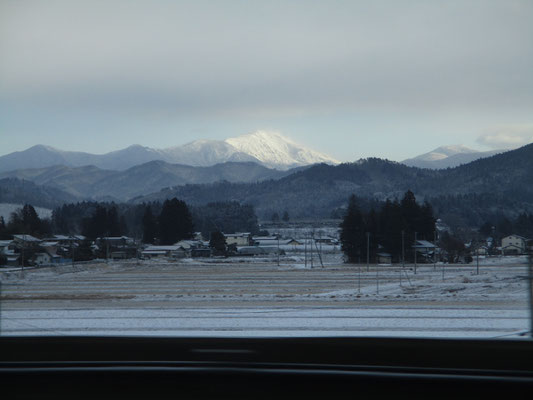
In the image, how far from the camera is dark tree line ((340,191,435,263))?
45.6 ft

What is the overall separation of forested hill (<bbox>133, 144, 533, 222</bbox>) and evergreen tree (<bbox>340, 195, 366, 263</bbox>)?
1.05 metres

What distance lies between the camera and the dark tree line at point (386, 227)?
45.6ft

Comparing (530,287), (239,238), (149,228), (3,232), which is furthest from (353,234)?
(239,238)

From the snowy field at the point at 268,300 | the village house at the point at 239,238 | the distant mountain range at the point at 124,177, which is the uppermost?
the distant mountain range at the point at 124,177

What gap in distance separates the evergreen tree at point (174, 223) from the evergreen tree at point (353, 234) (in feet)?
42.0

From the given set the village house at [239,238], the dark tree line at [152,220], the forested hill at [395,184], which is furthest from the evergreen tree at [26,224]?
the village house at [239,238]

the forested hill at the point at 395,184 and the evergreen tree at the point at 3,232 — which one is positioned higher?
the forested hill at the point at 395,184

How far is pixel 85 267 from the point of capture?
2003cm

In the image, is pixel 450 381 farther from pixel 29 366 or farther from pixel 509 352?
pixel 29 366

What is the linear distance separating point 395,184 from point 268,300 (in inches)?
372

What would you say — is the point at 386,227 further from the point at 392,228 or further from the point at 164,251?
the point at 164,251

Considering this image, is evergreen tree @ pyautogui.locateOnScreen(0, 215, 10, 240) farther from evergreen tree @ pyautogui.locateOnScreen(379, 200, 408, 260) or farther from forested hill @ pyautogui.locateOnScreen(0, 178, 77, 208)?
forested hill @ pyautogui.locateOnScreen(0, 178, 77, 208)

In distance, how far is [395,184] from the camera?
21.0 meters

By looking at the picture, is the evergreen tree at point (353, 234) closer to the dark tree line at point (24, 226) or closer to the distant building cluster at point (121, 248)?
the distant building cluster at point (121, 248)
